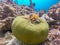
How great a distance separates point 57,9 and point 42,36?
1.65 metres

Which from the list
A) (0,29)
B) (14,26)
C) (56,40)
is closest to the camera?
(14,26)

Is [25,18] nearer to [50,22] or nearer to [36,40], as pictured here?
[36,40]

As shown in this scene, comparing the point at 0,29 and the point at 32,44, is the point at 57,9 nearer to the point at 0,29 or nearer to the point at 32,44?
the point at 0,29

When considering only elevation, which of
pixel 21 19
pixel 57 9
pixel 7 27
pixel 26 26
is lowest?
pixel 26 26

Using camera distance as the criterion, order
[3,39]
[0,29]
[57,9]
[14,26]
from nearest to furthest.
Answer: [14,26] → [3,39] → [0,29] → [57,9]

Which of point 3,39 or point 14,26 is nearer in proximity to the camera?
point 14,26

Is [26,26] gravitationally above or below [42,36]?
above

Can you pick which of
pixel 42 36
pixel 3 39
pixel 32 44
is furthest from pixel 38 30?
pixel 3 39

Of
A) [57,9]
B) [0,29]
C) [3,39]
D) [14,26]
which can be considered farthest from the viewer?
[57,9]

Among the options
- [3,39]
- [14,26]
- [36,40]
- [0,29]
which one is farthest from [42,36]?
[0,29]

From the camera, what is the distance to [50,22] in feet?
9.18

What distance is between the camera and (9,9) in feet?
11.3

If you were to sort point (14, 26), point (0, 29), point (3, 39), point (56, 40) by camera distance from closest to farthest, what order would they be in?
1. point (14, 26)
2. point (56, 40)
3. point (3, 39)
4. point (0, 29)

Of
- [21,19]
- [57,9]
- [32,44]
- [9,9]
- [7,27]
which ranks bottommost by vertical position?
[32,44]
